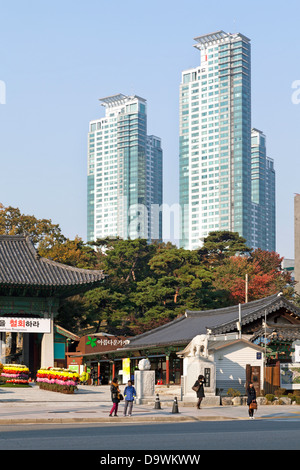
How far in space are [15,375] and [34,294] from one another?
957 centimetres

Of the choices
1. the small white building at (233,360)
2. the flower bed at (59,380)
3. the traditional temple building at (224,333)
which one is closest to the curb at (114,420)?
the small white building at (233,360)

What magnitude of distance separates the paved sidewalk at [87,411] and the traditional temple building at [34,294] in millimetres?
10171

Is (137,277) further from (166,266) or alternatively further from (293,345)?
(293,345)

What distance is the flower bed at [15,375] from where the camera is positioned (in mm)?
47906

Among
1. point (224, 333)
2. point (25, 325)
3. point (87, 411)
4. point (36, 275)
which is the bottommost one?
point (87, 411)

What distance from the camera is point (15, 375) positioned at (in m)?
48.8

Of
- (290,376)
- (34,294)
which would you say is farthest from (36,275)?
(290,376)

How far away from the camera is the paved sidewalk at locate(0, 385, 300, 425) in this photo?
2880cm

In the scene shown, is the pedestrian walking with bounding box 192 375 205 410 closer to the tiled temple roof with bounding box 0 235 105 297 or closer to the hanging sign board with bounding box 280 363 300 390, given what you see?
the hanging sign board with bounding box 280 363 300 390

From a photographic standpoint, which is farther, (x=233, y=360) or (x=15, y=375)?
(x=15, y=375)

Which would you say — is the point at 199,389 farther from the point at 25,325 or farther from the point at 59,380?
the point at 25,325

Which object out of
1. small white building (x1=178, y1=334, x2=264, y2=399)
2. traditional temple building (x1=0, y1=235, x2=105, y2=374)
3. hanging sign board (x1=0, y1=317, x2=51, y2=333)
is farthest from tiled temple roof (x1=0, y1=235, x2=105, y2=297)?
small white building (x1=178, y1=334, x2=264, y2=399)

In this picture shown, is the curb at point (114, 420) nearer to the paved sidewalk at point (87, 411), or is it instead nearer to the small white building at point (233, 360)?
the paved sidewalk at point (87, 411)
